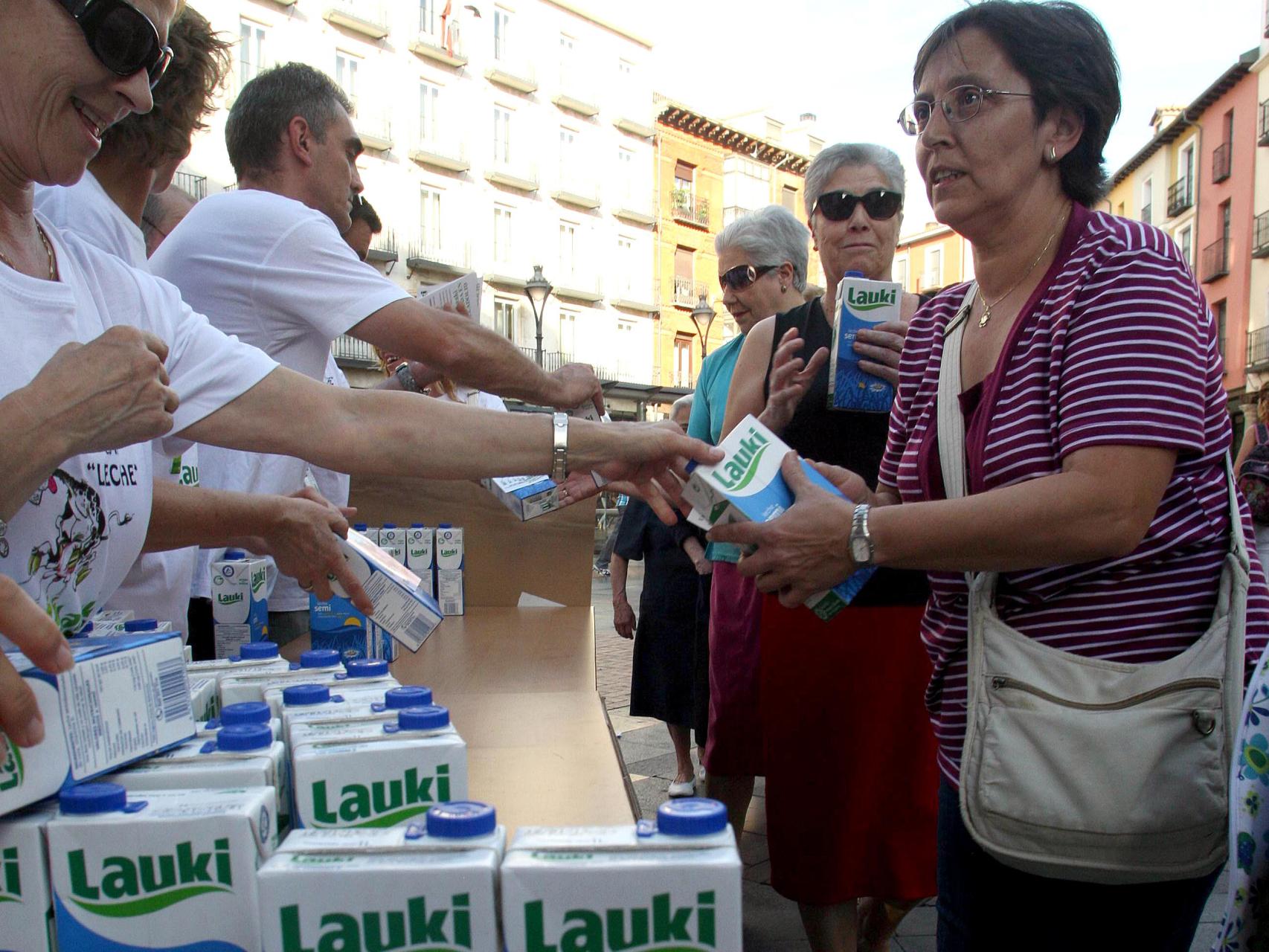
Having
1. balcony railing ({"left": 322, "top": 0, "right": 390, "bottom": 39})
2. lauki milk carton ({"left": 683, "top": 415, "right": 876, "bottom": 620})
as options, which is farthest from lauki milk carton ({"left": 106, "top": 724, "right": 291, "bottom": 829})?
balcony railing ({"left": 322, "top": 0, "right": 390, "bottom": 39})

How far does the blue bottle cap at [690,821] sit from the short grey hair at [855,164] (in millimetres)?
2104

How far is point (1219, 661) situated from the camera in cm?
138

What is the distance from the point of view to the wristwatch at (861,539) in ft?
5.39

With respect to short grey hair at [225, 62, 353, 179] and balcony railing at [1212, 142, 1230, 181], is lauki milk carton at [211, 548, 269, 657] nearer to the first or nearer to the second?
short grey hair at [225, 62, 353, 179]

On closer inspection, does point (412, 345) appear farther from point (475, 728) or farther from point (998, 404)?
point (998, 404)

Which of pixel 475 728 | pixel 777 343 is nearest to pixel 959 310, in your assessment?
pixel 777 343

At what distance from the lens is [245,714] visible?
116cm

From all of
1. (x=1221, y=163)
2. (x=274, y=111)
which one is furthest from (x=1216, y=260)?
(x=274, y=111)

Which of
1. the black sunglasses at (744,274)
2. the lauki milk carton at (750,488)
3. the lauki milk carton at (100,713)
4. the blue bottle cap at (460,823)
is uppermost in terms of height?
the black sunglasses at (744,274)

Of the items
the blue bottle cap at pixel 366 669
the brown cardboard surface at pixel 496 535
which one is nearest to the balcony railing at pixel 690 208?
the brown cardboard surface at pixel 496 535

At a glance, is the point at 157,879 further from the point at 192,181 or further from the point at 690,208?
the point at 690,208

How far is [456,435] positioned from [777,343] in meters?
1.28

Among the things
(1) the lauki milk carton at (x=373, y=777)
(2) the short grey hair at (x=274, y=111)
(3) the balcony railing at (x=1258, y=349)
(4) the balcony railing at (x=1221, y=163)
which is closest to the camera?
(1) the lauki milk carton at (x=373, y=777)

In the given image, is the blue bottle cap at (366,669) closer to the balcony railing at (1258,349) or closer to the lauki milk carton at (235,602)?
the lauki milk carton at (235,602)
